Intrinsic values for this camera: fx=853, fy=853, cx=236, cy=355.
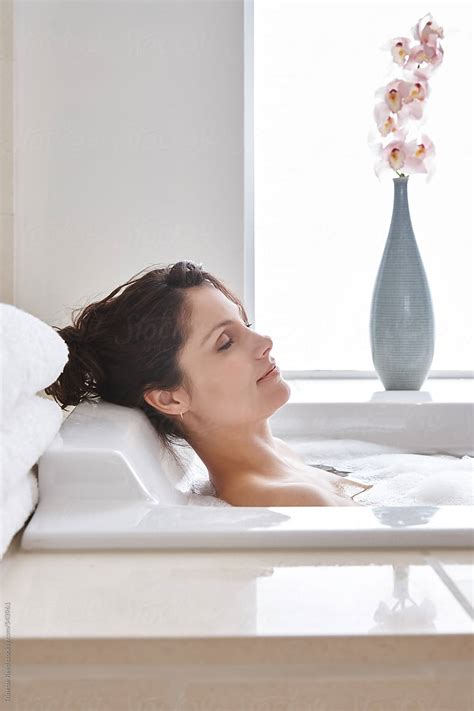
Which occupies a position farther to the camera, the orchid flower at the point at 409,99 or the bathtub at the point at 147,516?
the orchid flower at the point at 409,99

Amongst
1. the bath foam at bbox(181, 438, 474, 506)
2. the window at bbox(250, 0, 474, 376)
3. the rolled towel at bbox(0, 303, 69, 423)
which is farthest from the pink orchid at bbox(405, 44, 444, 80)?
the rolled towel at bbox(0, 303, 69, 423)

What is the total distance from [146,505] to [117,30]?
5.96 feet

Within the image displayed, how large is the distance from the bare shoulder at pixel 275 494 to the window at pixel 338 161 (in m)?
1.39

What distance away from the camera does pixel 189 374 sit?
1.36 metres

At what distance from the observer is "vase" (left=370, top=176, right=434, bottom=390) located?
225cm

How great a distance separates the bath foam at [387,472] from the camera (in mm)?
1498

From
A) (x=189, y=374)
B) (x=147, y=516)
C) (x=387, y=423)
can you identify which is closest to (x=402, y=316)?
(x=387, y=423)

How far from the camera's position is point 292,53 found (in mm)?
2717

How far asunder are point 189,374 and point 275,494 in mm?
236

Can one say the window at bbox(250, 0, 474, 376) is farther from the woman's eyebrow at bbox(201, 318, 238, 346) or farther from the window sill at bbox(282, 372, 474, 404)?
the woman's eyebrow at bbox(201, 318, 238, 346)

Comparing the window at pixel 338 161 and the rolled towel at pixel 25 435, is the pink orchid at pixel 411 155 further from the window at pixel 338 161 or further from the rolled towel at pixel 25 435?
the rolled towel at pixel 25 435

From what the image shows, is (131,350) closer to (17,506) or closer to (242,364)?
(242,364)

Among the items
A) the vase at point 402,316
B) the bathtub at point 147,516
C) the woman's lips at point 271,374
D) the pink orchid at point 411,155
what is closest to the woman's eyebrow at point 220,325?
the woman's lips at point 271,374

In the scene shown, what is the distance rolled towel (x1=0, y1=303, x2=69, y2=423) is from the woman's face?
1.22 feet
